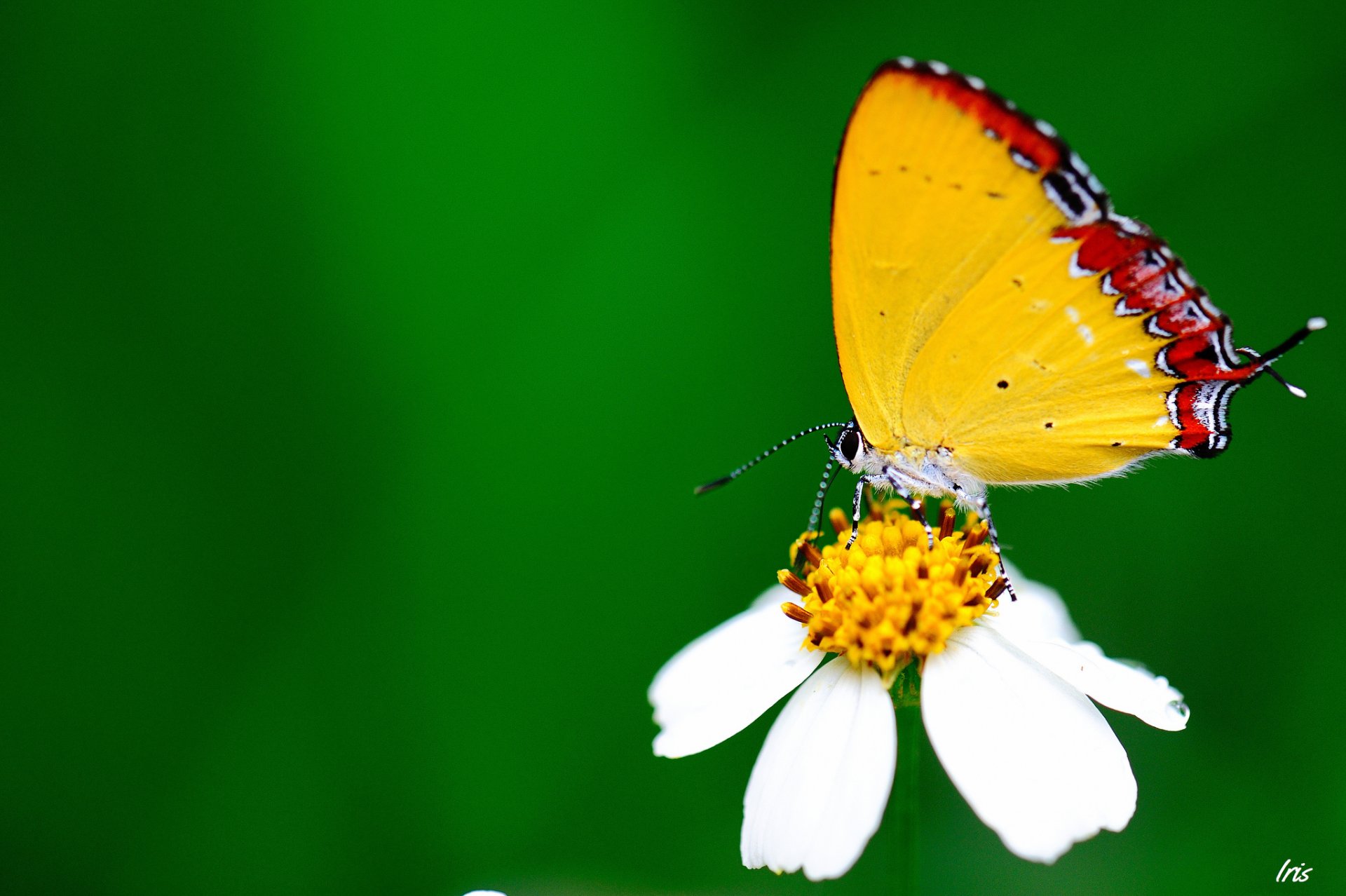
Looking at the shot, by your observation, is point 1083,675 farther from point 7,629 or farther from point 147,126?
point 147,126

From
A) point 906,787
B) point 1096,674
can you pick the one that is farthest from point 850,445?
point 906,787

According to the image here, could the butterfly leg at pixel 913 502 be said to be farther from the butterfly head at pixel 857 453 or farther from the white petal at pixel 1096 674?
the white petal at pixel 1096 674

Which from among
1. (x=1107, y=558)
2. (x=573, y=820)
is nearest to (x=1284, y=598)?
(x=1107, y=558)

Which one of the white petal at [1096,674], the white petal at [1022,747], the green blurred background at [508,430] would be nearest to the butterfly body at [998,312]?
the white petal at [1096,674]

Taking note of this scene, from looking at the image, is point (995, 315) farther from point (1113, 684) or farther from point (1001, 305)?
point (1113, 684)

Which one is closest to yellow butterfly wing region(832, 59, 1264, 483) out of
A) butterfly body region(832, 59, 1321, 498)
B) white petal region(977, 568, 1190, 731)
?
butterfly body region(832, 59, 1321, 498)

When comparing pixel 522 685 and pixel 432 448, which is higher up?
pixel 432 448
